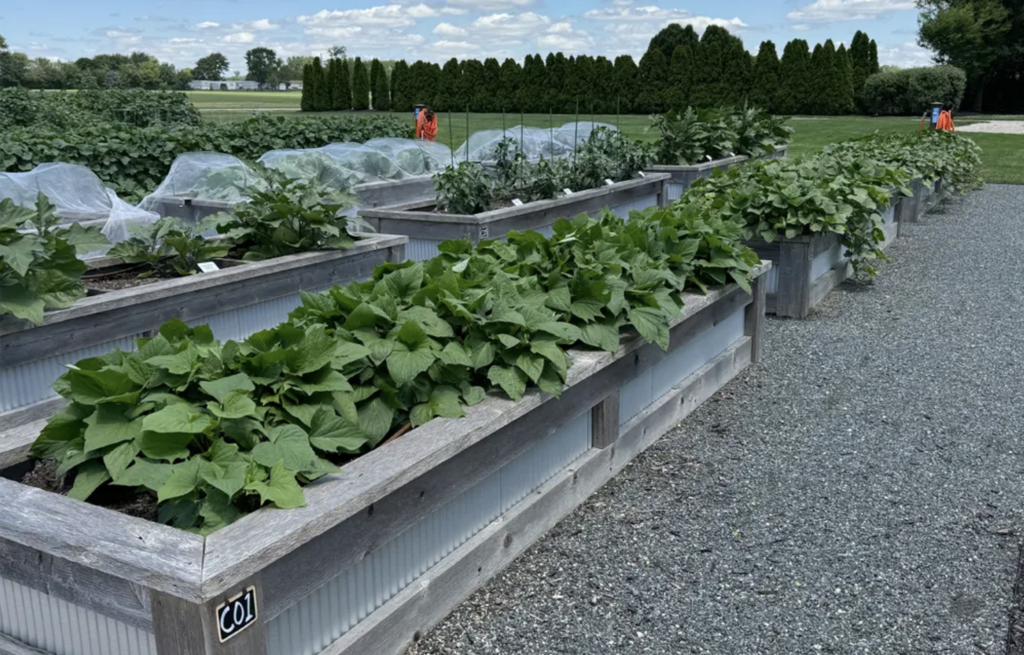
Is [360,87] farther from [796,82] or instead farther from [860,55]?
[860,55]

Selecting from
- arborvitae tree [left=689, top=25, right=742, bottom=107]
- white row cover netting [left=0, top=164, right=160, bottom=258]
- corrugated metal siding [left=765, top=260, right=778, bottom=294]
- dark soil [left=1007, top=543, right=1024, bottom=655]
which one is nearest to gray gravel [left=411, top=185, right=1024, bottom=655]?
dark soil [left=1007, top=543, right=1024, bottom=655]

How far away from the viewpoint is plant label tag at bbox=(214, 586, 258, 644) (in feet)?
6.64

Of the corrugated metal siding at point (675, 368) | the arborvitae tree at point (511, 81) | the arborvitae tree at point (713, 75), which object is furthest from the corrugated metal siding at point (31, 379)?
the arborvitae tree at point (511, 81)

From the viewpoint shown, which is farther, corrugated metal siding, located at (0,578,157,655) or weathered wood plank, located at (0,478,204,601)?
corrugated metal siding, located at (0,578,157,655)

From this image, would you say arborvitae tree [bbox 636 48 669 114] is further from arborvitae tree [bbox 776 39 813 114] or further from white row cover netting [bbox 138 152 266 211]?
white row cover netting [bbox 138 152 266 211]

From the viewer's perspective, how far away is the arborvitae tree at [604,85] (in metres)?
36.3

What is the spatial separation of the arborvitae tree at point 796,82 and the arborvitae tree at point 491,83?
11204mm

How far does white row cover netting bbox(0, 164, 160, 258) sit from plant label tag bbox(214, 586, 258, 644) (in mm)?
4896

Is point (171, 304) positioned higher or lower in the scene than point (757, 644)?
higher

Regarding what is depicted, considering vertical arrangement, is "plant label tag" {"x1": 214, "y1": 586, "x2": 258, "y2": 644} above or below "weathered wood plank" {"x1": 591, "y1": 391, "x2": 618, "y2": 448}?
above

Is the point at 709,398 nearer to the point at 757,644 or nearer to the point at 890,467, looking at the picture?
the point at 890,467

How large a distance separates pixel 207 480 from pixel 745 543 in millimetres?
1930

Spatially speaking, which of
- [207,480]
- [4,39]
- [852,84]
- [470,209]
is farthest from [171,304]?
[4,39]

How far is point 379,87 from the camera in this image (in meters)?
39.9
